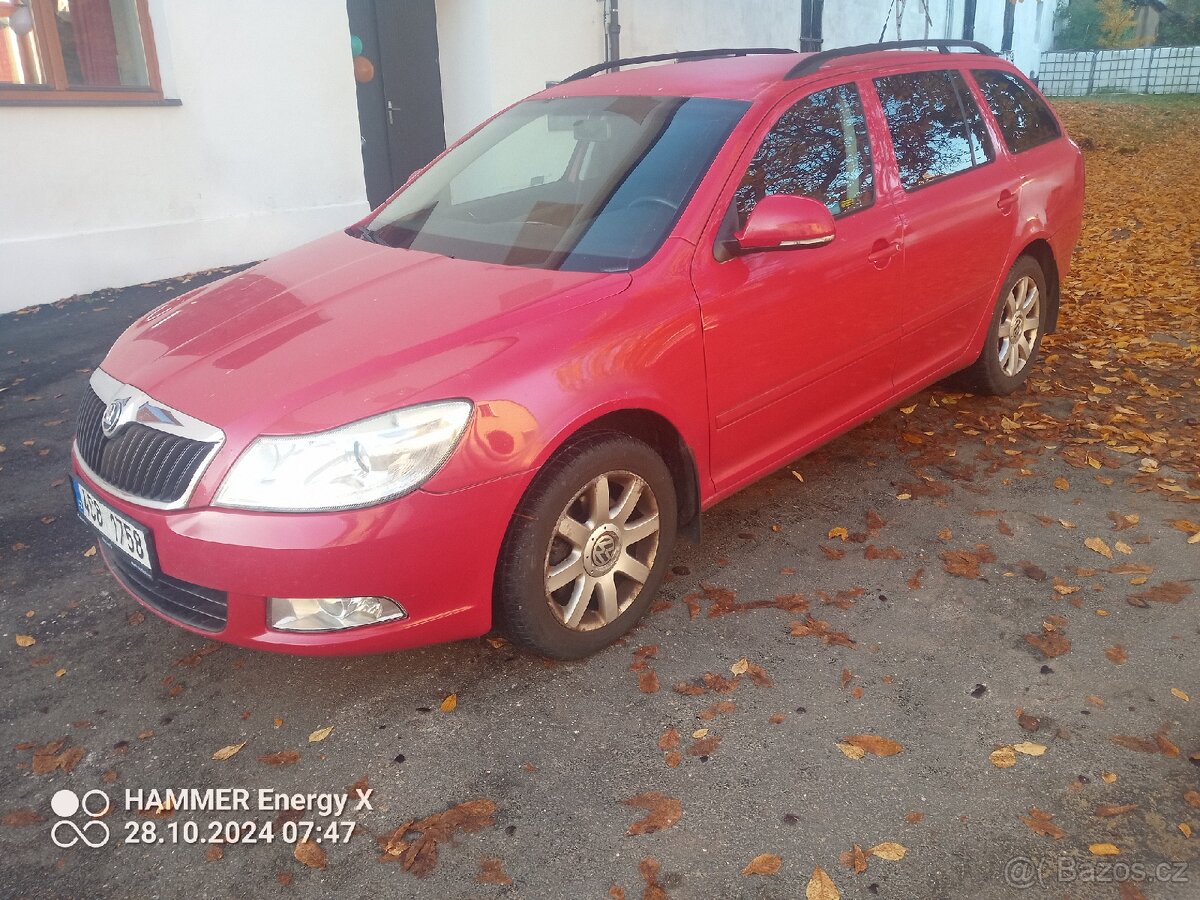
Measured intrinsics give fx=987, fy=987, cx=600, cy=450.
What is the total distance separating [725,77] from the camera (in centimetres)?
386

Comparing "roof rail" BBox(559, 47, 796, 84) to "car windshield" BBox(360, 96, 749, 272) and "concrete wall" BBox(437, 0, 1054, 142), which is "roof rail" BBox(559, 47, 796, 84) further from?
"concrete wall" BBox(437, 0, 1054, 142)

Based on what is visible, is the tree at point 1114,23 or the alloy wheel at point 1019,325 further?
the tree at point 1114,23

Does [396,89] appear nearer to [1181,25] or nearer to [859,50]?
[859,50]

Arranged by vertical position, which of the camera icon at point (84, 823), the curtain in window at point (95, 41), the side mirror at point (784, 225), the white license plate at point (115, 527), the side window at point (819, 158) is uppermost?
the curtain in window at point (95, 41)

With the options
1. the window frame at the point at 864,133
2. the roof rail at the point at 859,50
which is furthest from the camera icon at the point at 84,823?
the roof rail at the point at 859,50

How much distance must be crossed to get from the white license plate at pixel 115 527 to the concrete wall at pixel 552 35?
27.2 feet

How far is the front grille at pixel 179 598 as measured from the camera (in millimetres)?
2742

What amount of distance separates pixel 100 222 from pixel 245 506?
6.64 m

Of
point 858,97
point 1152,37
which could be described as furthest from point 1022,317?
point 1152,37

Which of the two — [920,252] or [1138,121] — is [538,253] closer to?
[920,252]

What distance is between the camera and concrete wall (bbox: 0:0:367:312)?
7.68 metres

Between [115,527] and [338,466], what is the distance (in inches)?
32.8

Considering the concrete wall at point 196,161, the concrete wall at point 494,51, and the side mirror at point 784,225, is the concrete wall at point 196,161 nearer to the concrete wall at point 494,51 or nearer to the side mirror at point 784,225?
the concrete wall at point 494,51

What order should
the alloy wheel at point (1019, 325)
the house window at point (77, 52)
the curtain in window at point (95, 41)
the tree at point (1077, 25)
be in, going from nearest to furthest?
the alloy wheel at point (1019, 325) < the house window at point (77, 52) < the curtain in window at point (95, 41) < the tree at point (1077, 25)
